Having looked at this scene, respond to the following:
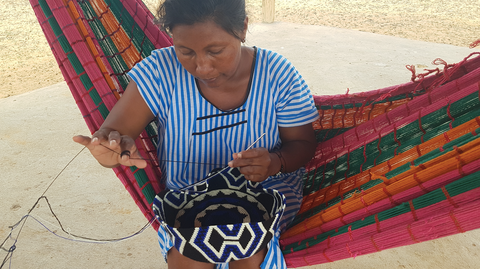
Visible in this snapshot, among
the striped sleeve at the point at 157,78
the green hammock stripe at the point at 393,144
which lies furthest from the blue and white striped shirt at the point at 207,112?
the green hammock stripe at the point at 393,144

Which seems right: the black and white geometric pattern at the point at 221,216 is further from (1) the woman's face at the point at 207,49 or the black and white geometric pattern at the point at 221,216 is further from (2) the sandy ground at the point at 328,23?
(2) the sandy ground at the point at 328,23

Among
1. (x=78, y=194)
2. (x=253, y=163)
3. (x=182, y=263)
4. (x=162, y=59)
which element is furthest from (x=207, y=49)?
(x=78, y=194)

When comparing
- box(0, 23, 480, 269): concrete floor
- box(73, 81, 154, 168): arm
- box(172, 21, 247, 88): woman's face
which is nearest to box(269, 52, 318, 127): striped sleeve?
box(172, 21, 247, 88): woman's face

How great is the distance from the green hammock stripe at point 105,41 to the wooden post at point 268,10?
4.25m

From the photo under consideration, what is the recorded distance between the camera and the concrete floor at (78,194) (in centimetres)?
164

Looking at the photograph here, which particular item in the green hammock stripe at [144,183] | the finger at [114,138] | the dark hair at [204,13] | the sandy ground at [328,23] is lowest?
the sandy ground at [328,23]

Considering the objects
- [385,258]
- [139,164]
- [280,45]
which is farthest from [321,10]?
[139,164]

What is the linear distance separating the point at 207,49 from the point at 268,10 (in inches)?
188

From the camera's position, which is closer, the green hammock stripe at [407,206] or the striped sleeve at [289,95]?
the green hammock stripe at [407,206]

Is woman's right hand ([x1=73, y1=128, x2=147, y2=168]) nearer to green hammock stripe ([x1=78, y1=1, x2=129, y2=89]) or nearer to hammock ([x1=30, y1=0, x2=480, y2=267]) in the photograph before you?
hammock ([x1=30, y1=0, x2=480, y2=267])

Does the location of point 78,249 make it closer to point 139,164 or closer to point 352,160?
point 139,164

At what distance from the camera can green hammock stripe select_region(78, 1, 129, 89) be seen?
59.9 inches

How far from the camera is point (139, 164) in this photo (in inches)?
41.1

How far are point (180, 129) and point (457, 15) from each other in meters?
6.68
